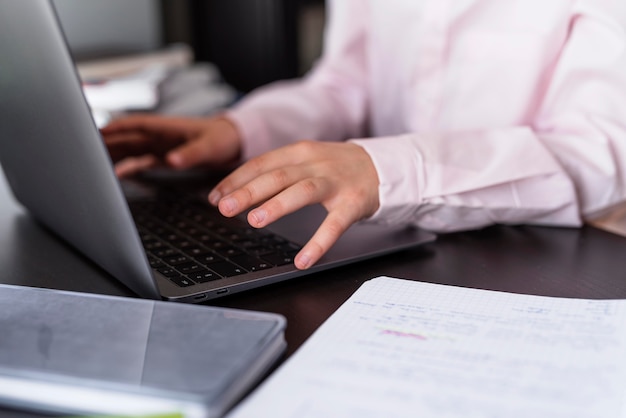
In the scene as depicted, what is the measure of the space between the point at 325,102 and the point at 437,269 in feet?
1.92

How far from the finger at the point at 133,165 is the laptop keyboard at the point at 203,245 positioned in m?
0.19

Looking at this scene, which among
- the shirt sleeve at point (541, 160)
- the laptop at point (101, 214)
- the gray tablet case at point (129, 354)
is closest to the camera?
the gray tablet case at point (129, 354)

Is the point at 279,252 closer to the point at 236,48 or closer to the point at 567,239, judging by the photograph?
the point at 567,239

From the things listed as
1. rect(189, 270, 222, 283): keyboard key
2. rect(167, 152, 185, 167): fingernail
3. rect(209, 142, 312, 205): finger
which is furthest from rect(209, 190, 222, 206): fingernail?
rect(167, 152, 185, 167): fingernail

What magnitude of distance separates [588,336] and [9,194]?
0.65 m

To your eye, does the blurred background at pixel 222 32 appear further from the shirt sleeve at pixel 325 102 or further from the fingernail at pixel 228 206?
the fingernail at pixel 228 206

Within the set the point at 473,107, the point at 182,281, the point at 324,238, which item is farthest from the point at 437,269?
the point at 473,107

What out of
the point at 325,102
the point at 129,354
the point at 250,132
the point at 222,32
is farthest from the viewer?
the point at 222,32

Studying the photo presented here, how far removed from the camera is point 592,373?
1.29 ft

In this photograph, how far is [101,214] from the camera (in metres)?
0.49

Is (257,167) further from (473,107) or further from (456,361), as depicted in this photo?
(473,107)

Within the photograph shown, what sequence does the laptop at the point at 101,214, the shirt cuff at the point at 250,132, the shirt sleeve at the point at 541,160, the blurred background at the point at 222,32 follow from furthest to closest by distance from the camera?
the blurred background at the point at 222,32
the shirt cuff at the point at 250,132
the shirt sleeve at the point at 541,160
the laptop at the point at 101,214

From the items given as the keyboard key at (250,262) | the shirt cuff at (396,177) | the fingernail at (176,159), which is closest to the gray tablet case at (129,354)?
the keyboard key at (250,262)

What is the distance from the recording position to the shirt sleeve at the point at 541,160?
68 cm
